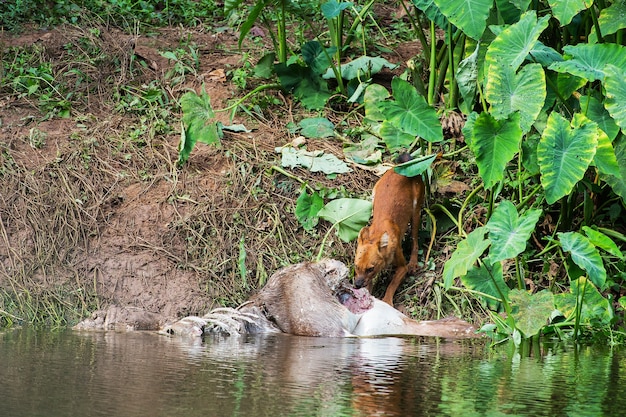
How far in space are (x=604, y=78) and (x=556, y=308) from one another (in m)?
1.48

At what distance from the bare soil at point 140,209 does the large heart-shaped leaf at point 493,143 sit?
4.50 feet

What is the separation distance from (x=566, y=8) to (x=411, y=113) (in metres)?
1.30

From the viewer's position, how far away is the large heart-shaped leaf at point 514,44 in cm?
576

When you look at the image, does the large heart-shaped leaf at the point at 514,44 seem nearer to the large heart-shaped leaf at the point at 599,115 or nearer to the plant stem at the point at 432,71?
the large heart-shaped leaf at the point at 599,115

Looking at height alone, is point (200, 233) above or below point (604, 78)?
below

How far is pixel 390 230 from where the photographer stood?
6.62 m

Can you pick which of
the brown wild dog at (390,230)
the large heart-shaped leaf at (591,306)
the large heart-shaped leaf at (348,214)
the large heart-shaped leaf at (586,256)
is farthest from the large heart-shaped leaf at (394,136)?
the large heart-shaped leaf at (586,256)

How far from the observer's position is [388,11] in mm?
10508

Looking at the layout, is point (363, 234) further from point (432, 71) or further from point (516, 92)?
point (432, 71)

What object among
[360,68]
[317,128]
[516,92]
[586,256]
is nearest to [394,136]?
[317,128]

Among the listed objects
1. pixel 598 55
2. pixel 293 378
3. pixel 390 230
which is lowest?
pixel 293 378

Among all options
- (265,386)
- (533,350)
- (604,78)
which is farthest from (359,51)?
(265,386)

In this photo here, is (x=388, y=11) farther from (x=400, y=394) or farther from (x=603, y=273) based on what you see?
(x=400, y=394)

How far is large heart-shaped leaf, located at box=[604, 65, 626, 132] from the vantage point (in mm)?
5582
